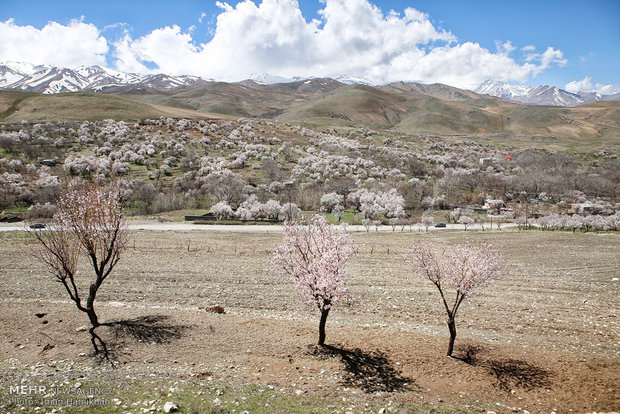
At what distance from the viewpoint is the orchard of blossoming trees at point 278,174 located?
51906 millimetres

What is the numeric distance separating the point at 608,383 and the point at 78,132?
344 feet

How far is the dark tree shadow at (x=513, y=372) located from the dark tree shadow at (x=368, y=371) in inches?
102

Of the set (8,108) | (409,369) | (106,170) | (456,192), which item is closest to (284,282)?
(409,369)

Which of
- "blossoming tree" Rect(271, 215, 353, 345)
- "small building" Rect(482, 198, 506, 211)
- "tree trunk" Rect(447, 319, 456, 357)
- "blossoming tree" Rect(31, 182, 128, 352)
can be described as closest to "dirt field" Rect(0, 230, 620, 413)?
"tree trunk" Rect(447, 319, 456, 357)

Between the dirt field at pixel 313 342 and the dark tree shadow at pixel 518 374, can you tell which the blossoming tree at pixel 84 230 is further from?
the dark tree shadow at pixel 518 374

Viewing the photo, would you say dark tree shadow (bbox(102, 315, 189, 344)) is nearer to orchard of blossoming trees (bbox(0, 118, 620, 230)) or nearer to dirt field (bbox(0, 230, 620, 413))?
dirt field (bbox(0, 230, 620, 413))

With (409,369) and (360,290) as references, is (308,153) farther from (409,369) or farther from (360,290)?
(409,369)

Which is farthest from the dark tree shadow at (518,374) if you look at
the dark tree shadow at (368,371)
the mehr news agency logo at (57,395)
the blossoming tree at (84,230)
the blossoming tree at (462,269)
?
the blossoming tree at (84,230)

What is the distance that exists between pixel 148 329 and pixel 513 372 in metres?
12.5

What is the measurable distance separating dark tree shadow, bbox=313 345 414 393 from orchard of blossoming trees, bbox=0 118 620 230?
37.2 m

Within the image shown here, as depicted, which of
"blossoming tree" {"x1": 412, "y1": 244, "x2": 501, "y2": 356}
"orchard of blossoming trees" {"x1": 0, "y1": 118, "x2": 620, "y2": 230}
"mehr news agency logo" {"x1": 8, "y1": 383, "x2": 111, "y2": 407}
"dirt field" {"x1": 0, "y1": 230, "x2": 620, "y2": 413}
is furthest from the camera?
"orchard of blossoming trees" {"x1": 0, "y1": 118, "x2": 620, "y2": 230}

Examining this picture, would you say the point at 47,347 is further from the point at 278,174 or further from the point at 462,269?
the point at 278,174

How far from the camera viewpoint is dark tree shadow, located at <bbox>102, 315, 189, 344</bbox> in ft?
38.7

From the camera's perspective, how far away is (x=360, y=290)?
19.0 meters
